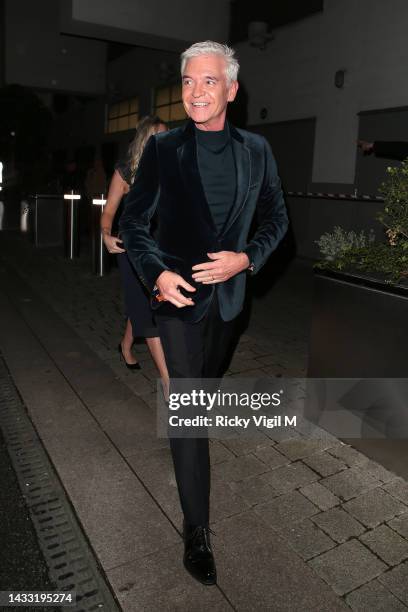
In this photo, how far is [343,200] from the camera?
1092 centimetres

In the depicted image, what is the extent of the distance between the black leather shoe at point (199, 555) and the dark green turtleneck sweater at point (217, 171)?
4.22ft

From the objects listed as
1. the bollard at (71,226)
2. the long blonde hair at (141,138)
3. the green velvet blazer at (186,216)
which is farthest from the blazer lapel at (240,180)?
the bollard at (71,226)

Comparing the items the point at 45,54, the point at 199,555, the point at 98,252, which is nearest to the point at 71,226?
the point at 98,252

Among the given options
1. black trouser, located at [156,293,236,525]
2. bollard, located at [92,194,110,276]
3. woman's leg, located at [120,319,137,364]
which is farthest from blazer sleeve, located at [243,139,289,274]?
bollard, located at [92,194,110,276]

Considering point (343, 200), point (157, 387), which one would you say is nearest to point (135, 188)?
point (157, 387)

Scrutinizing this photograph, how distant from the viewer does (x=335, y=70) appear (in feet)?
35.7

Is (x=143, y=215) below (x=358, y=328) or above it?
above

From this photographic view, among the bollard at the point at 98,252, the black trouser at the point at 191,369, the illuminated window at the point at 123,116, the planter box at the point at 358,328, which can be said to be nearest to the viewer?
the black trouser at the point at 191,369

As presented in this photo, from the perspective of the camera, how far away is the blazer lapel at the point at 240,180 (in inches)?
87.2

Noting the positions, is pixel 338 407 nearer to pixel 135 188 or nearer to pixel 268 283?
pixel 135 188

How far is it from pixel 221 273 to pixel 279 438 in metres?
1.71

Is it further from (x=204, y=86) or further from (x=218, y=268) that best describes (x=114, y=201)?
(x=218, y=268)

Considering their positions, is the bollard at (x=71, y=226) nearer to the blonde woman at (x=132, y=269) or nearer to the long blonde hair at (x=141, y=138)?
the blonde woman at (x=132, y=269)

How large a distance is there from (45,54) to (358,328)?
23.4m
